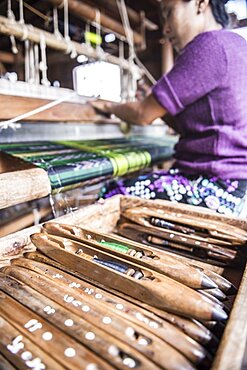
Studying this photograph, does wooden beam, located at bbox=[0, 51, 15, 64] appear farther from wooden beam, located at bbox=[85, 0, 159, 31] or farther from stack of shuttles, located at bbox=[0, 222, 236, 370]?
stack of shuttles, located at bbox=[0, 222, 236, 370]

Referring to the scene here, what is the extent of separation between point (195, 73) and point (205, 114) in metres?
0.15

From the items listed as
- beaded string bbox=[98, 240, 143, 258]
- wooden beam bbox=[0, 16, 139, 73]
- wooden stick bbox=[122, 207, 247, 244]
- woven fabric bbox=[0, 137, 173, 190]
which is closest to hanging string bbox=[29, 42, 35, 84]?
wooden beam bbox=[0, 16, 139, 73]

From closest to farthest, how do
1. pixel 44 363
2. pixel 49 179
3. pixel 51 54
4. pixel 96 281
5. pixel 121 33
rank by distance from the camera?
1. pixel 44 363
2. pixel 96 281
3. pixel 49 179
4. pixel 51 54
5. pixel 121 33

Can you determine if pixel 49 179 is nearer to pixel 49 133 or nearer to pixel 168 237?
pixel 168 237

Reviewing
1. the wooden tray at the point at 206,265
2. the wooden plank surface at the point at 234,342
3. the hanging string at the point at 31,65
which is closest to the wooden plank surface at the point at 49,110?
the hanging string at the point at 31,65

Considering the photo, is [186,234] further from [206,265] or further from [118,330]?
[118,330]

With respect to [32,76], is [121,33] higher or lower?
higher

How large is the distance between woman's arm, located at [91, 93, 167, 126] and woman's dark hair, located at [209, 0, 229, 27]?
0.43 metres

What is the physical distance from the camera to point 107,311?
1.44ft

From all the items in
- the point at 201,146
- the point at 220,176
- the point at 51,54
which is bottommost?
the point at 220,176

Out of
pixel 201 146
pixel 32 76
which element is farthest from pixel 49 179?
pixel 32 76

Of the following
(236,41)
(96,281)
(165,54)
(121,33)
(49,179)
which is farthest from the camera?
(165,54)

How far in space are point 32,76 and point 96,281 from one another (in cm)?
134

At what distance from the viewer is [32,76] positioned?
1.57 meters
